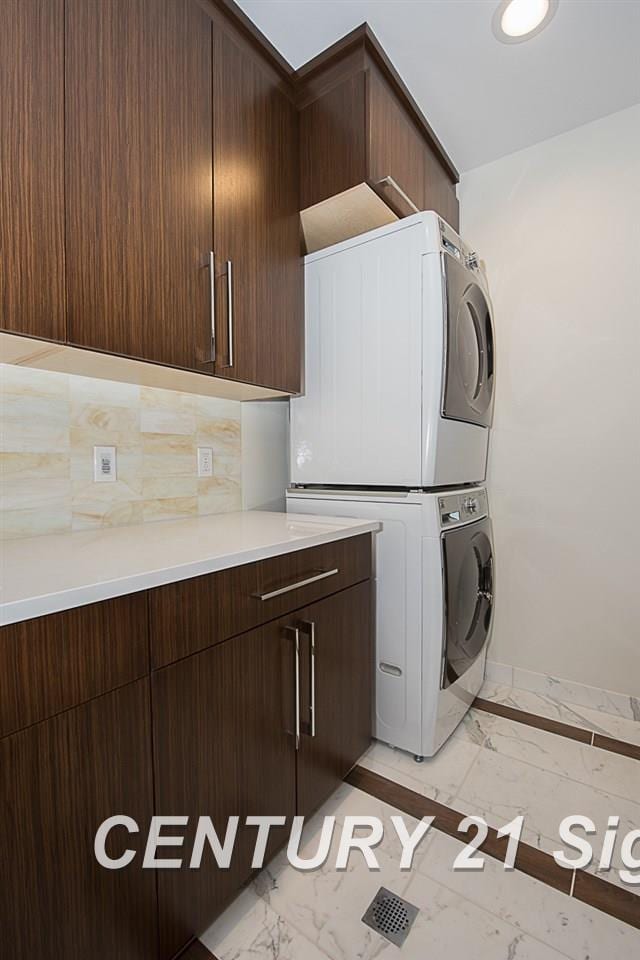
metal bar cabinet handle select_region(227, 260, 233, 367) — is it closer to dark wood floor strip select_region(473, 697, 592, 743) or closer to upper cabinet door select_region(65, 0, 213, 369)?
upper cabinet door select_region(65, 0, 213, 369)

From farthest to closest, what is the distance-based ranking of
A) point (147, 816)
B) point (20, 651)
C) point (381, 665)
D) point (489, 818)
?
point (381, 665)
point (489, 818)
point (147, 816)
point (20, 651)

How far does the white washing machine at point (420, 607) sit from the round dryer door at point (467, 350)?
34 cm

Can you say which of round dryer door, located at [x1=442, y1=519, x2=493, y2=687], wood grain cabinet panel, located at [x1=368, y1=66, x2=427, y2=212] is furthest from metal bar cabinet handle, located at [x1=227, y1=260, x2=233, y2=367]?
round dryer door, located at [x1=442, y1=519, x2=493, y2=687]

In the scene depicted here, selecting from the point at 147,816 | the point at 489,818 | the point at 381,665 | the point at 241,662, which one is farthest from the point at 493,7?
the point at 489,818

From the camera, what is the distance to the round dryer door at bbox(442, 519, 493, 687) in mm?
1558

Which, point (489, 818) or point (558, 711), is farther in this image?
point (558, 711)

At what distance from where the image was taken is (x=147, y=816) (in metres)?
0.80

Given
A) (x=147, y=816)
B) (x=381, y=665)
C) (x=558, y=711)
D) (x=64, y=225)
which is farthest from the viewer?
(x=558, y=711)

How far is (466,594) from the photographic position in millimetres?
1696

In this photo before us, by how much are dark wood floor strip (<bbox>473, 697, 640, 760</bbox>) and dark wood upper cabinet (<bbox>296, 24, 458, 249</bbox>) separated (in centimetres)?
208

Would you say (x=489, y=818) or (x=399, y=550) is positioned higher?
(x=399, y=550)

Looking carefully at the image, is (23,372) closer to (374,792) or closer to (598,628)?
(374,792)

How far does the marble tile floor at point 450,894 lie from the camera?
975 mm

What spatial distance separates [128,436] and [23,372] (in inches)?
13.6
